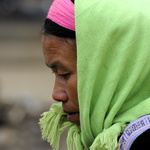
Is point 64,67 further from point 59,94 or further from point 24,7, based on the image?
point 24,7

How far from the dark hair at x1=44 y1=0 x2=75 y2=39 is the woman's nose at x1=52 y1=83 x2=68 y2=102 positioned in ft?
0.67

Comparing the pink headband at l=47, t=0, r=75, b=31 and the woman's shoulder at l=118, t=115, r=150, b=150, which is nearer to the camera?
→ the woman's shoulder at l=118, t=115, r=150, b=150

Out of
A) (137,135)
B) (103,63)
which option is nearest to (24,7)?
(103,63)

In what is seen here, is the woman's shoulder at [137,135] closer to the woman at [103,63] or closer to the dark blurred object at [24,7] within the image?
the woman at [103,63]

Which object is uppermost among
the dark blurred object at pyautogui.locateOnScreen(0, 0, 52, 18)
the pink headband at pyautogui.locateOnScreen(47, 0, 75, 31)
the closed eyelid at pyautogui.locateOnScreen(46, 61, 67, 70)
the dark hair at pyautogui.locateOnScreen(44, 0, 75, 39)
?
the pink headband at pyautogui.locateOnScreen(47, 0, 75, 31)

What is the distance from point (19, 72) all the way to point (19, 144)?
5.62 meters

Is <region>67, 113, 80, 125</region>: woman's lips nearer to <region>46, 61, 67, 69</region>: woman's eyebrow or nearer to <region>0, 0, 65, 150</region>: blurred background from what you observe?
<region>46, 61, 67, 69</region>: woman's eyebrow

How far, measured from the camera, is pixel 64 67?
2270 mm

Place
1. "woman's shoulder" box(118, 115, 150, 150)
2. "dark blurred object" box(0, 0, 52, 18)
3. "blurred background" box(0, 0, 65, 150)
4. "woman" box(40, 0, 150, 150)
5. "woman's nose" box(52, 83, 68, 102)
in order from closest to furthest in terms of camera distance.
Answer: "woman's shoulder" box(118, 115, 150, 150) < "woman" box(40, 0, 150, 150) < "woman's nose" box(52, 83, 68, 102) < "blurred background" box(0, 0, 65, 150) < "dark blurred object" box(0, 0, 52, 18)

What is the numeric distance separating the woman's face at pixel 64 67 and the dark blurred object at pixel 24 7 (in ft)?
57.3

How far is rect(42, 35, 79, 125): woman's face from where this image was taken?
227 cm

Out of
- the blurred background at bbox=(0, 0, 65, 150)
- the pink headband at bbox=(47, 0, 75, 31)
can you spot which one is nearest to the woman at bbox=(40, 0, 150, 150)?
the pink headband at bbox=(47, 0, 75, 31)

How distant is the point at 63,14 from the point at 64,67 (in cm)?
21

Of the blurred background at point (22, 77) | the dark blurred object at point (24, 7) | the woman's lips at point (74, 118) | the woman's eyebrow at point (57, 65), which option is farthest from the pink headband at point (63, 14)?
the dark blurred object at point (24, 7)
